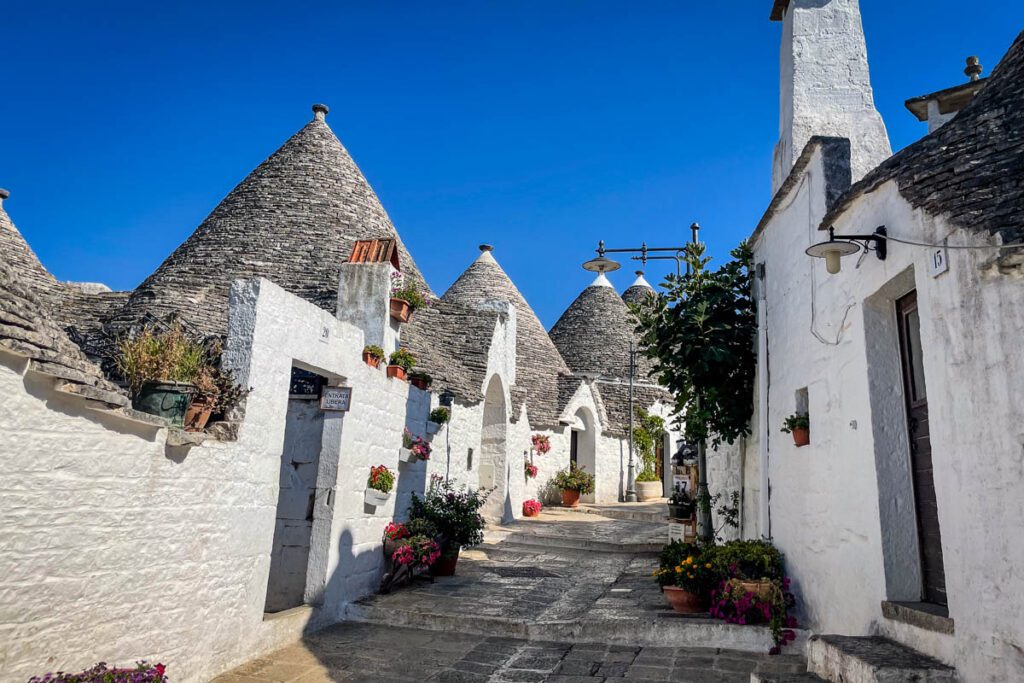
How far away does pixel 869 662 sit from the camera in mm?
4062

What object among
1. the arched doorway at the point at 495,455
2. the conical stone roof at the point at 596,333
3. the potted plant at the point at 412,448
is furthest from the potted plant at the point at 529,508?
the conical stone roof at the point at 596,333

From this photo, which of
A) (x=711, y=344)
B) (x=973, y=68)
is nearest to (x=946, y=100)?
(x=973, y=68)

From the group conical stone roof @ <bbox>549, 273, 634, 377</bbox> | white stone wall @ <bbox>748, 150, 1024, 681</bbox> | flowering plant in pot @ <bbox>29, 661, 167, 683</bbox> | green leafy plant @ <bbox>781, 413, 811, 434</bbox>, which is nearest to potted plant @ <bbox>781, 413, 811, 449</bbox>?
green leafy plant @ <bbox>781, 413, 811, 434</bbox>

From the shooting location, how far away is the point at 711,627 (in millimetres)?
6293

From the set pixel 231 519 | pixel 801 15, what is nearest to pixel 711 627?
pixel 231 519

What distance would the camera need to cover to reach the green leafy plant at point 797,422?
21.6 ft

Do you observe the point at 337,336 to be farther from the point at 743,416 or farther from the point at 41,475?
the point at 743,416

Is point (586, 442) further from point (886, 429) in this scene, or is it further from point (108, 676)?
point (108, 676)

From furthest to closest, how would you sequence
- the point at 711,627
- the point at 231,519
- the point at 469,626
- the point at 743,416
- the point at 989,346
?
the point at 743,416 < the point at 469,626 < the point at 711,627 < the point at 231,519 < the point at 989,346

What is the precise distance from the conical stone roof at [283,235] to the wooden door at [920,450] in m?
8.12

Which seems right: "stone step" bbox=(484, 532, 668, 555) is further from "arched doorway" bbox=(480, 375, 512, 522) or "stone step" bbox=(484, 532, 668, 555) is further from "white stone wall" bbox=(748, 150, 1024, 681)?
"white stone wall" bbox=(748, 150, 1024, 681)

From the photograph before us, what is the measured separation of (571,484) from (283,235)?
989 centimetres

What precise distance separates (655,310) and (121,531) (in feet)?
20.7

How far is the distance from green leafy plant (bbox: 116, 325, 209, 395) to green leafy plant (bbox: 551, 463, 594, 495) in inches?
552
